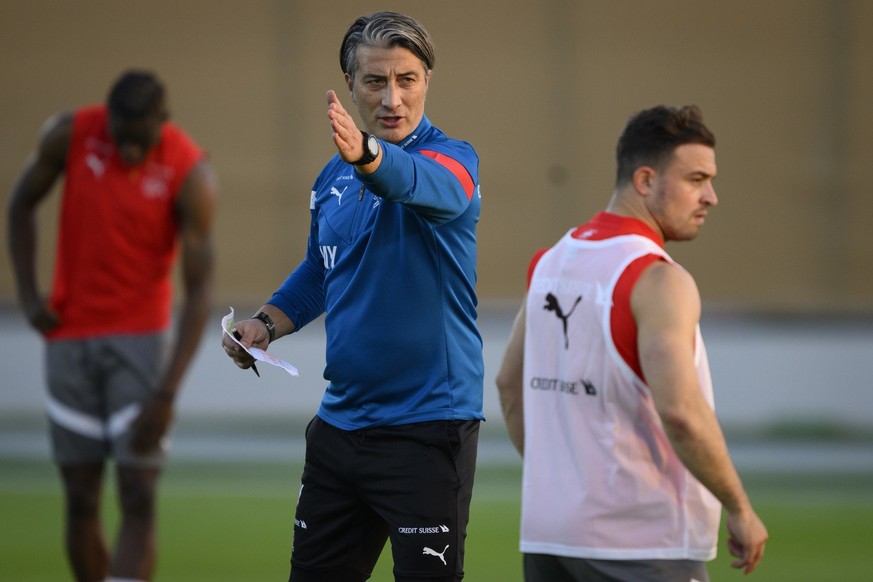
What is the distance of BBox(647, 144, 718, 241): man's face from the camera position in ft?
12.7

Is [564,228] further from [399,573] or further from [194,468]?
[399,573]

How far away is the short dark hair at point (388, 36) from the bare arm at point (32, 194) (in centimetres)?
297

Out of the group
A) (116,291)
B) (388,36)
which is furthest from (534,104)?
(388,36)

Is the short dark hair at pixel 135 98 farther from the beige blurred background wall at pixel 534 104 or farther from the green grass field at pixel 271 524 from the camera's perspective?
the beige blurred background wall at pixel 534 104

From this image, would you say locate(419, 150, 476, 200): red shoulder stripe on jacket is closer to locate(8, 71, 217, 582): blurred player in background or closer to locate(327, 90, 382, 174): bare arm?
locate(327, 90, 382, 174): bare arm

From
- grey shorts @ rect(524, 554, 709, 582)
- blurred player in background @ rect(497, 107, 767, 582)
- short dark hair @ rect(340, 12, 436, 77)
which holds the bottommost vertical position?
grey shorts @ rect(524, 554, 709, 582)

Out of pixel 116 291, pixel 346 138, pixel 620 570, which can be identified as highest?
pixel 346 138

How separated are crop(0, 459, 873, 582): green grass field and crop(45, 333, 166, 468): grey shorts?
169cm

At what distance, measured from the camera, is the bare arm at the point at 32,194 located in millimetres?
6766

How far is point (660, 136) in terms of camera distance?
388 cm

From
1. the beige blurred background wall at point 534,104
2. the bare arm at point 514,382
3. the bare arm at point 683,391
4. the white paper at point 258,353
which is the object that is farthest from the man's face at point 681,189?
the beige blurred background wall at point 534,104

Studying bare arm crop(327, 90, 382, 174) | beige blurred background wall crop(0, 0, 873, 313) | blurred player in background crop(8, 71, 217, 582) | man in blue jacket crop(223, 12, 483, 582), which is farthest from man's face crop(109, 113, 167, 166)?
beige blurred background wall crop(0, 0, 873, 313)

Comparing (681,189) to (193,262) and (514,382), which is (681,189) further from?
(193,262)

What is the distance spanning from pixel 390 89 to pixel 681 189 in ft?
3.15
